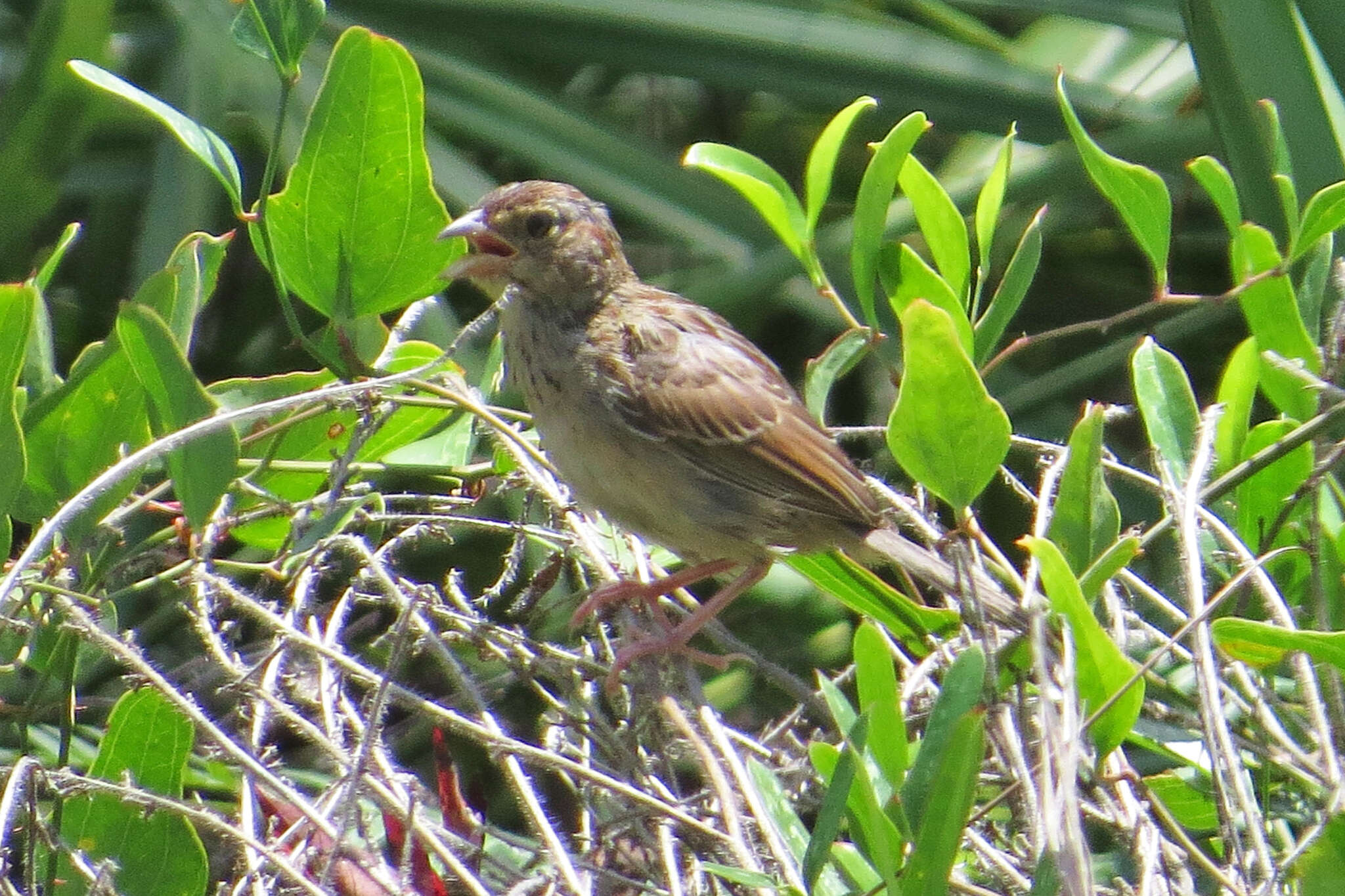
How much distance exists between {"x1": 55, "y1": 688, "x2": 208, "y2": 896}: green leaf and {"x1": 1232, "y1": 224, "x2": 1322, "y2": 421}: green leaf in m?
1.49

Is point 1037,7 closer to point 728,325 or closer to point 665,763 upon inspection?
point 728,325

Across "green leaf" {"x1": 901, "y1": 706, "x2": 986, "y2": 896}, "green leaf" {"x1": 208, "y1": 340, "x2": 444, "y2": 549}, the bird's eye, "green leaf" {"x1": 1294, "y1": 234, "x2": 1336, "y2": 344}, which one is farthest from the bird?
"green leaf" {"x1": 901, "y1": 706, "x2": 986, "y2": 896}

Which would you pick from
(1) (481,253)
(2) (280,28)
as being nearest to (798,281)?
(1) (481,253)

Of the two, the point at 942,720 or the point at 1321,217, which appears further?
the point at 1321,217

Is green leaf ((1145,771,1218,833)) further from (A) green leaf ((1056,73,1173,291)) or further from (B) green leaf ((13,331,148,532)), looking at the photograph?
(B) green leaf ((13,331,148,532))

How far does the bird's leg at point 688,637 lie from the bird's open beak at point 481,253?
82 centimetres

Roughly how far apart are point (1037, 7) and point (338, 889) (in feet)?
8.69

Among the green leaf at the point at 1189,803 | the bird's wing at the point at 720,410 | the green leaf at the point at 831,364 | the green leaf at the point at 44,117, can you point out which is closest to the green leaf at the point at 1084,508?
the green leaf at the point at 1189,803

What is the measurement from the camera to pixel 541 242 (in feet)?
11.3

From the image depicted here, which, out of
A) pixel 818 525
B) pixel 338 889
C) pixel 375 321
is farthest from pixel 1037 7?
pixel 338 889

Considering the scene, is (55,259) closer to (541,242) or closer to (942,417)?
(942,417)

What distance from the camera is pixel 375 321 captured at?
2424 millimetres

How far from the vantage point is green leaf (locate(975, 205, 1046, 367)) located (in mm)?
2088

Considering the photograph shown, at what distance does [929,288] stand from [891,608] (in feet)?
1.54
